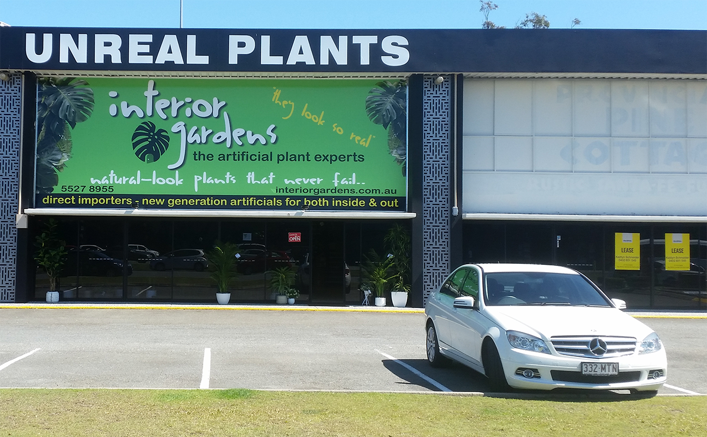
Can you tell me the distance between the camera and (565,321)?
860 centimetres

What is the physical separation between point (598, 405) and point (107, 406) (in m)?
4.93

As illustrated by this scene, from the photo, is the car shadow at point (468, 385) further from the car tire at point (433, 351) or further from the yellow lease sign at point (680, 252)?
the yellow lease sign at point (680, 252)

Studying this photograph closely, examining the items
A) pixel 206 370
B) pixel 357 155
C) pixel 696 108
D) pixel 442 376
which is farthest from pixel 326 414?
pixel 696 108

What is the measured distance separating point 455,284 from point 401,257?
10.5 metres

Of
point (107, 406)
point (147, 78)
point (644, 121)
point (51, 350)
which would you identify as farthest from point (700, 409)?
point (147, 78)

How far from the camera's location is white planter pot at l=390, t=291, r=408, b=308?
69.2 ft

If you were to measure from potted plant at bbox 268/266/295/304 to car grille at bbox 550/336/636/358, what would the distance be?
1384cm

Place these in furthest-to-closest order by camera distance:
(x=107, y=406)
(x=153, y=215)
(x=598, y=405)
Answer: (x=153, y=215)
(x=598, y=405)
(x=107, y=406)

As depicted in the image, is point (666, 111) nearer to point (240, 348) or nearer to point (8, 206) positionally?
point (240, 348)

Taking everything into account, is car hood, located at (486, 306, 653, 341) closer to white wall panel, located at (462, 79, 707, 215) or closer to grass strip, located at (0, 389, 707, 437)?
grass strip, located at (0, 389, 707, 437)

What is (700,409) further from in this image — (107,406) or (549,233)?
(549,233)

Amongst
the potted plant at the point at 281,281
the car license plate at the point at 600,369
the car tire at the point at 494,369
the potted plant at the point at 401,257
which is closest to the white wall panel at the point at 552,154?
the potted plant at the point at 401,257

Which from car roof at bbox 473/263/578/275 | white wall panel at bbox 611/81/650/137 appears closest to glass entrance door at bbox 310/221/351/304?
white wall panel at bbox 611/81/650/137

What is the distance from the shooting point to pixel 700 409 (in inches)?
293
